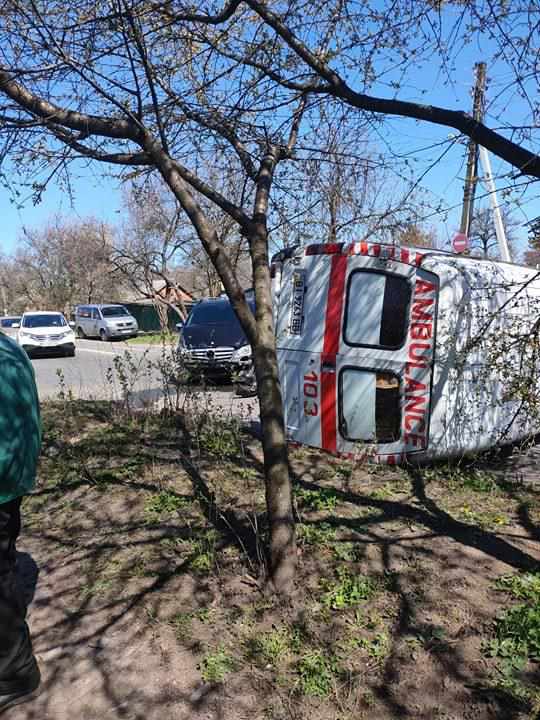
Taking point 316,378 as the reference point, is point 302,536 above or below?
below

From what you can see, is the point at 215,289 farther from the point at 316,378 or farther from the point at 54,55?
the point at 54,55

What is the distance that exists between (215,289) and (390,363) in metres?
17.4

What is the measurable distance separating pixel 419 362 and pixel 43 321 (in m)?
19.8

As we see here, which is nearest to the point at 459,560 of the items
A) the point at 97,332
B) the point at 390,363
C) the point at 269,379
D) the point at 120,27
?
the point at 269,379

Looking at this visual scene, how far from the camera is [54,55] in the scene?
3.90 meters

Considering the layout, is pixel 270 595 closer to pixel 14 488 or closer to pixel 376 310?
pixel 14 488

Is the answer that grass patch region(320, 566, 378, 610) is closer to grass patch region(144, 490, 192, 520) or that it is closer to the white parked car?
grass patch region(144, 490, 192, 520)

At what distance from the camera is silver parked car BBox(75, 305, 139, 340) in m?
30.3

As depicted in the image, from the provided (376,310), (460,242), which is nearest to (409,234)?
(460,242)

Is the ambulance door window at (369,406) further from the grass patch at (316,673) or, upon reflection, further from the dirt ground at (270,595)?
the grass patch at (316,673)

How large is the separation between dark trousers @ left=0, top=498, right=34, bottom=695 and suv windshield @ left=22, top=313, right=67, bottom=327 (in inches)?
812

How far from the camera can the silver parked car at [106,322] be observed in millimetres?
30344

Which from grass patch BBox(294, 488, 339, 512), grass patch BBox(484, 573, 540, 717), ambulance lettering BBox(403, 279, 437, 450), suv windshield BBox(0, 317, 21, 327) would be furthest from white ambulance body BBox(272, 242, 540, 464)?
suv windshield BBox(0, 317, 21, 327)

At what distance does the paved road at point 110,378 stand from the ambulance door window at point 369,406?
1669 millimetres
